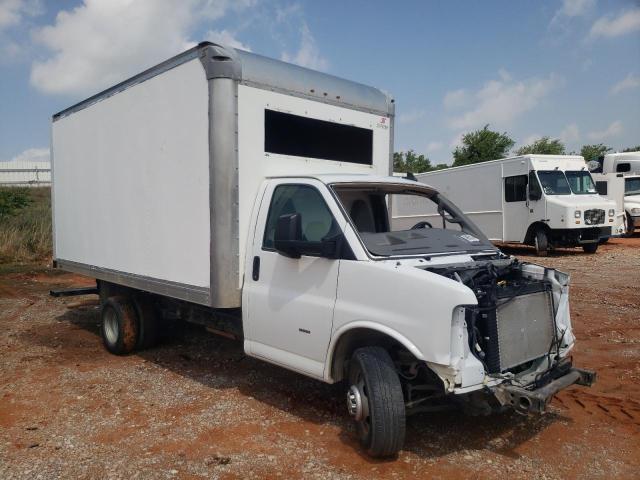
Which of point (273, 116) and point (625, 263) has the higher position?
point (273, 116)

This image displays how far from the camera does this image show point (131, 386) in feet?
19.1

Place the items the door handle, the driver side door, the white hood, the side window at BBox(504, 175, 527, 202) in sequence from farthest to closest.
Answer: the side window at BBox(504, 175, 527, 202)
the white hood
the door handle
the driver side door

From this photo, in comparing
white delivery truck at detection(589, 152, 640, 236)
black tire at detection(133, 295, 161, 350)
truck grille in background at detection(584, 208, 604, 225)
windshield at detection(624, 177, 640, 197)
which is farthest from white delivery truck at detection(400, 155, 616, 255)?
black tire at detection(133, 295, 161, 350)

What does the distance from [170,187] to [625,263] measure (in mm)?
12676

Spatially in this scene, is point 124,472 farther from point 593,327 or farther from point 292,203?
point 593,327

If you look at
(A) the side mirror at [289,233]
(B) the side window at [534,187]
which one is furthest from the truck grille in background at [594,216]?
(A) the side mirror at [289,233]

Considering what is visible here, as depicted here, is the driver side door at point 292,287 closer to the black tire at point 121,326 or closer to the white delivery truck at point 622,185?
the black tire at point 121,326

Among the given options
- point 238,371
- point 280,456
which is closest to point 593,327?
point 238,371

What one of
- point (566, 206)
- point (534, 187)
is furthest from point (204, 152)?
point (534, 187)

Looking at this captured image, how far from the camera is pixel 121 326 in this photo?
6.88 meters

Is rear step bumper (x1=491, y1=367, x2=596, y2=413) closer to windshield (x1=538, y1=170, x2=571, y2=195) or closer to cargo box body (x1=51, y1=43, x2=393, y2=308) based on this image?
cargo box body (x1=51, y1=43, x2=393, y2=308)

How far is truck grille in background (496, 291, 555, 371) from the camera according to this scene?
3.88 metres

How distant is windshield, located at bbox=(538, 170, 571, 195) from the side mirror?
13.3m

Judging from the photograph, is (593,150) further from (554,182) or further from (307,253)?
(307,253)
